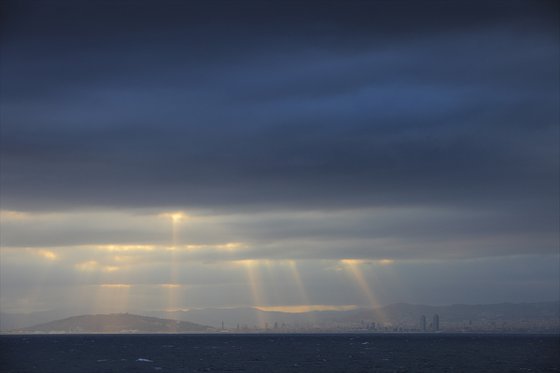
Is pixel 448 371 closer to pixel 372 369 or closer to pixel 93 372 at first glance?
pixel 372 369

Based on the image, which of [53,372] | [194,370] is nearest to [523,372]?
[194,370]

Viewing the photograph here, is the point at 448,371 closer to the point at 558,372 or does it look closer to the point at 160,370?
the point at 558,372

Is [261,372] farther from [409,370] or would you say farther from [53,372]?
[53,372]

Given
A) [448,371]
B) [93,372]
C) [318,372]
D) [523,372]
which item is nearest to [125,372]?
[93,372]

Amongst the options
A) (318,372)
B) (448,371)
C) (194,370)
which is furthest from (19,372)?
(448,371)

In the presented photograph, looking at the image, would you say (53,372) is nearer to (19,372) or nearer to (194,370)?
(19,372)

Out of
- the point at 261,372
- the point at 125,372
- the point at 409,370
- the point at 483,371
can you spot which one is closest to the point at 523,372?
the point at 483,371
